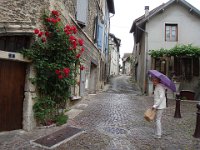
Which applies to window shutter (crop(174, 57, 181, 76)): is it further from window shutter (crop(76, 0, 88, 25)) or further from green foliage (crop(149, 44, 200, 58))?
window shutter (crop(76, 0, 88, 25))

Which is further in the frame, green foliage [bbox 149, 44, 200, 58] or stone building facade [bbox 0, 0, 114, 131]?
green foliage [bbox 149, 44, 200, 58]

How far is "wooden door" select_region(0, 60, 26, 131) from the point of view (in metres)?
5.41

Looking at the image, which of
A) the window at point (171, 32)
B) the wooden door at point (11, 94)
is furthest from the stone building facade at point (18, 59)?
the window at point (171, 32)

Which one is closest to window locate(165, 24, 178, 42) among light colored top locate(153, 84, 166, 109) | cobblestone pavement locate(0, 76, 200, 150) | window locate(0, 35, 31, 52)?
cobblestone pavement locate(0, 76, 200, 150)

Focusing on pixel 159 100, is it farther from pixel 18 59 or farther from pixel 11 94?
pixel 11 94

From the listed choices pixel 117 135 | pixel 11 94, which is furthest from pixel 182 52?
pixel 11 94

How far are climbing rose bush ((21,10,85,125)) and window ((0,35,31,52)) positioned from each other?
0.30m

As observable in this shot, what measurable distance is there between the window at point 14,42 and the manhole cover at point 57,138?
90.9 inches

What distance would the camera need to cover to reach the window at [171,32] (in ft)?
50.2

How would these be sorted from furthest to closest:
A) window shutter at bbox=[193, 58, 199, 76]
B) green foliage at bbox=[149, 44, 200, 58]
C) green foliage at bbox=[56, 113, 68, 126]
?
1. window shutter at bbox=[193, 58, 199, 76]
2. green foliage at bbox=[149, 44, 200, 58]
3. green foliage at bbox=[56, 113, 68, 126]

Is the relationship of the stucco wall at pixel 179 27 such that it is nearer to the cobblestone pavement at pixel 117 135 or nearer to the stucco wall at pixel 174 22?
the stucco wall at pixel 174 22

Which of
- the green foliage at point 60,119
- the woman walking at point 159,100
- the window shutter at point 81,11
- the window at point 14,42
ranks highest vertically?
the window shutter at point 81,11

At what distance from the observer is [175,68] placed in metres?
14.5

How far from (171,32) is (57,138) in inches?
493
